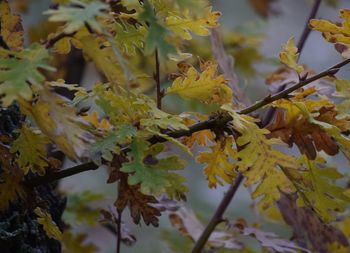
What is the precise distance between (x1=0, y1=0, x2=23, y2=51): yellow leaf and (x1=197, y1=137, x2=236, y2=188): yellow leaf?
0.82 ft

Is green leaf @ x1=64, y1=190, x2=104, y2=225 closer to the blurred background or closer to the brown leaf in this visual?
the blurred background

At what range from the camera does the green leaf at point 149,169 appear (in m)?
0.68

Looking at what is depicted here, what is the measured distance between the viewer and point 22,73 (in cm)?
60

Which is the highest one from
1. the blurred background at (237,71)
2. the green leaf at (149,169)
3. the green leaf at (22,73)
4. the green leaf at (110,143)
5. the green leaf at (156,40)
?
the green leaf at (156,40)

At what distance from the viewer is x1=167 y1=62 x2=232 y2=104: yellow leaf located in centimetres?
76

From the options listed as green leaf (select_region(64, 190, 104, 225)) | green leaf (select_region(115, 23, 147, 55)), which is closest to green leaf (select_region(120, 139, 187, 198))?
green leaf (select_region(115, 23, 147, 55))

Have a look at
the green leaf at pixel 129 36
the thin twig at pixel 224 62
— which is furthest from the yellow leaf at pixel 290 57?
the thin twig at pixel 224 62

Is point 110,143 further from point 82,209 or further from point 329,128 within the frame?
point 82,209

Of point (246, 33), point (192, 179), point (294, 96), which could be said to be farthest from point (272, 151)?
point (192, 179)

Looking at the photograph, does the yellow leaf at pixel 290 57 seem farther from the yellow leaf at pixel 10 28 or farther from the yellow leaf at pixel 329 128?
the yellow leaf at pixel 10 28

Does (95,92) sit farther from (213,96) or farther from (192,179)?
(192,179)

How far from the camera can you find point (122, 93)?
71 cm

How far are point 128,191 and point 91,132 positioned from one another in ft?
0.34

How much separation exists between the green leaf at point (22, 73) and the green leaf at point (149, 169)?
0.13 meters
